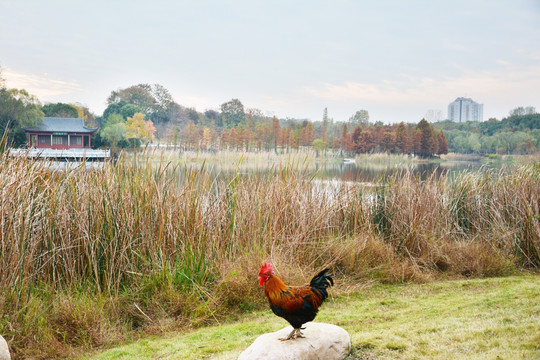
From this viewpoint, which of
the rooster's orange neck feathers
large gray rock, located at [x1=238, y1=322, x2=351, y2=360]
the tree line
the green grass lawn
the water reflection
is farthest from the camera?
the tree line

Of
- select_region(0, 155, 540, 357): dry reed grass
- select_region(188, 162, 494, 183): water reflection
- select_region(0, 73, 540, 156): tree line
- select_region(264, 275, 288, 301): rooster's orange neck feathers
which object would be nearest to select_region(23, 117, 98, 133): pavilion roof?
select_region(0, 73, 540, 156): tree line

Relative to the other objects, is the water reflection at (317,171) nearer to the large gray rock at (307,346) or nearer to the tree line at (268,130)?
the large gray rock at (307,346)

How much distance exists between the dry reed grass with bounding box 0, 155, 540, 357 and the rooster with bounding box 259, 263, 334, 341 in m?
1.38

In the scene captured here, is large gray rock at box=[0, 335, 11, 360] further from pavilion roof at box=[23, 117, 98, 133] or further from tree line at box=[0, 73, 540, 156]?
pavilion roof at box=[23, 117, 98, 133]

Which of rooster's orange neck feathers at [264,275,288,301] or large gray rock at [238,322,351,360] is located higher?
rooster's orange neck feathers at [264,275,288,301]

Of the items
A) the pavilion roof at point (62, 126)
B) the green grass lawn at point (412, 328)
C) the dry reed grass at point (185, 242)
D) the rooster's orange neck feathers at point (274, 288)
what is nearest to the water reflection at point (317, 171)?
the dry reed grass at point (185, 242)

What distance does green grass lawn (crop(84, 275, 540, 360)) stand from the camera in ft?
9.14

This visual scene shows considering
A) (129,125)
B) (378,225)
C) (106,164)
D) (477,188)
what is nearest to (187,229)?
(106,164)

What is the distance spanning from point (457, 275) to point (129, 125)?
106 ft

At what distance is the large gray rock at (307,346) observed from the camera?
8.20ft

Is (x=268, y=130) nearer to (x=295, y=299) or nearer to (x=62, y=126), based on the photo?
(x=62, y=126)

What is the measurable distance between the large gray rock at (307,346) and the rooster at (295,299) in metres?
0.07

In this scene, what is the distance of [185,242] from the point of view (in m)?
4.18

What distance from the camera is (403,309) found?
411cm
